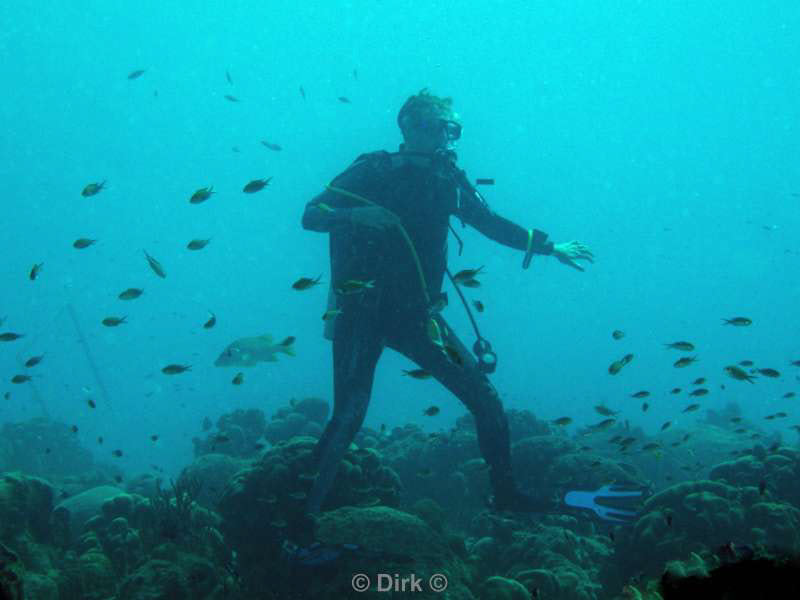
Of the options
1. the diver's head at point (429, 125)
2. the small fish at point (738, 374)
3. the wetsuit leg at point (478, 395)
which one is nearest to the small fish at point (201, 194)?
the diver's head at point (429, 125)

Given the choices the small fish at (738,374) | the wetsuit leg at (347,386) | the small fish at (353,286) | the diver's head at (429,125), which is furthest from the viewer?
the diver's head at (429,125)

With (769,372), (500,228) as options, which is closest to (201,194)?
(500,228)

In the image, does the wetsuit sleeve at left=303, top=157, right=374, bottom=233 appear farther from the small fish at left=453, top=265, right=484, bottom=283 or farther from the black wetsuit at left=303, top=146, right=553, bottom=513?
the small fish at left=453, top=265, right=484, bottom=283

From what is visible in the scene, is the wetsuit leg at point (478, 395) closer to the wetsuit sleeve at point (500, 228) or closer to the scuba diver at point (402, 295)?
the scuba diver at point (402, 295)

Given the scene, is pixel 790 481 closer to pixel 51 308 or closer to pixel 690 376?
pixel 690 376

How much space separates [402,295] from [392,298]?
14cm

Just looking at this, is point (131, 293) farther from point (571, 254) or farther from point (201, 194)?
point (571, 254)

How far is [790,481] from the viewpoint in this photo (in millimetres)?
7258

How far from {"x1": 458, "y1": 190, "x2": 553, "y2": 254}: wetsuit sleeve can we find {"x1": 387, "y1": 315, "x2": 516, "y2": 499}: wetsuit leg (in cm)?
215

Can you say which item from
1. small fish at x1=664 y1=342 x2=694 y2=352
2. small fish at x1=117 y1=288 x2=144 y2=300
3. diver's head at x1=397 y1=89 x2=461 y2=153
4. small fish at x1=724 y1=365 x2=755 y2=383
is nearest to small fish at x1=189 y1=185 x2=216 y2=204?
small fish at x1=117 y1=288 x2=144 y2=300

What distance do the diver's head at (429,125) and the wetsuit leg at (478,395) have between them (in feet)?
8.75

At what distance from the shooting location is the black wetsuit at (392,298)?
6.22 meters

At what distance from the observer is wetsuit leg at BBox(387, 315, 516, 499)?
6477 mm

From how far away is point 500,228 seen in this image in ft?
26.2
